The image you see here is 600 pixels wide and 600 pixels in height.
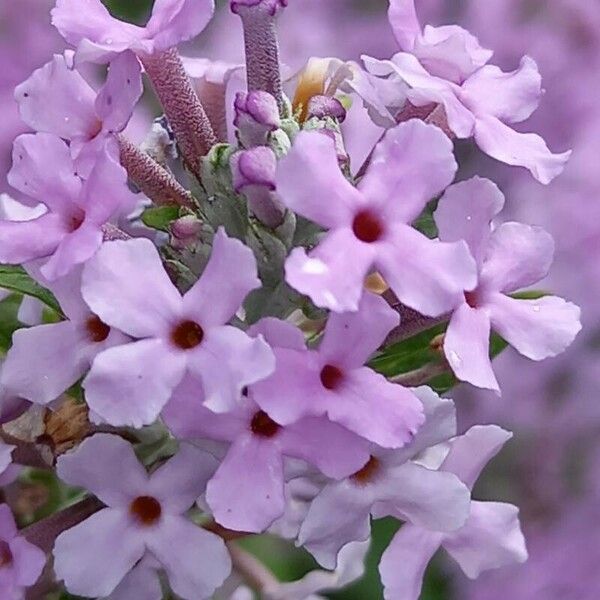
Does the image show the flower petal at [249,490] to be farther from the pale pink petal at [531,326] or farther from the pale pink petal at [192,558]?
the pale pink petal at [531,326]

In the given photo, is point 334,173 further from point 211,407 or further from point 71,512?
point 71,512

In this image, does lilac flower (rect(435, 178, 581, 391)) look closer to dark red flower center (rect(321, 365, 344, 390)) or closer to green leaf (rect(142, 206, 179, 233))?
dark red flower center (rect(321, 365, 344, 390))

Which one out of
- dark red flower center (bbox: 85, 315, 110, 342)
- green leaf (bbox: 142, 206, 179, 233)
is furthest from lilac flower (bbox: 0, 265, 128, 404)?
green leaf (bbox: 142, 206, 179, 233)

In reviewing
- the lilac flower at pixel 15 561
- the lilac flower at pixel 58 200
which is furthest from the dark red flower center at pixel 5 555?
the lilac flower at pixel 58 200

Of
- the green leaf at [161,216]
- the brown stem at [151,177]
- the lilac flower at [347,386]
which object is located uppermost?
the lilac flower at [347,386]

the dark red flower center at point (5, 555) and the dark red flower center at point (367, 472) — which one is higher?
the dark red flower center at point (367, 472)
